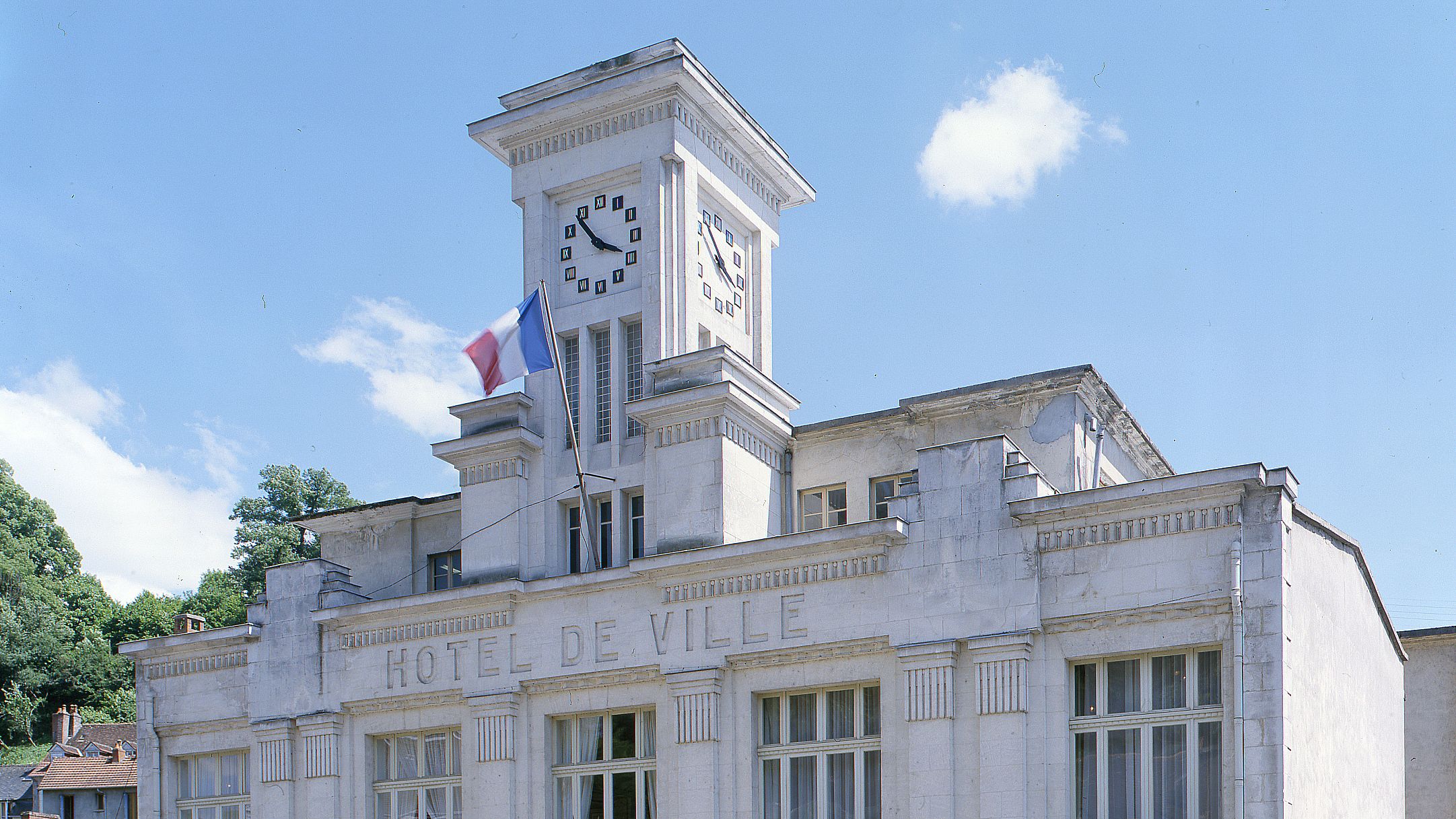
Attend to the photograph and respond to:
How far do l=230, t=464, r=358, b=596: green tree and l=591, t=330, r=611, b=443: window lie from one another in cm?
5591

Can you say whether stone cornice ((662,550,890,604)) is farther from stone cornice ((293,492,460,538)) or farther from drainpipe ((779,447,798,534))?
stone cornice ((293,492,460,538))

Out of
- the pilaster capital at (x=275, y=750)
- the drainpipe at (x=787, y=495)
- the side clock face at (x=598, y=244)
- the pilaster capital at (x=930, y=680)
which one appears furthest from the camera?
the pilaster capital at (x=275, y=750)

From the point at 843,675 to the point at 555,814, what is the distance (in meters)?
6.39

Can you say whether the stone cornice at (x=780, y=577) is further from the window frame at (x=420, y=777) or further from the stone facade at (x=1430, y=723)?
the stone facade at (x=1430, y=723)

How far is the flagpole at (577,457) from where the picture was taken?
30516 millimetres

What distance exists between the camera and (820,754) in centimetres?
2777

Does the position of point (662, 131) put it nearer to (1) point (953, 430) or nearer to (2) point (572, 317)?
(2) point (572, 317)

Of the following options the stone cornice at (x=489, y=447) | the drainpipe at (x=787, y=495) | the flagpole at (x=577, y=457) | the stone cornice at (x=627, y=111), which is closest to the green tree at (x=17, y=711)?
the stone cornice at (x=489, y=447)

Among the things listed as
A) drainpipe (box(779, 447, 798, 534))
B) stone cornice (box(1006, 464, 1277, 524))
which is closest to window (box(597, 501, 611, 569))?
drainpipe (box(779, 447, 798, 534))

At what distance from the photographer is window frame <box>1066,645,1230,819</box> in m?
24.3

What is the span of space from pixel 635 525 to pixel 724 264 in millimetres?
5976

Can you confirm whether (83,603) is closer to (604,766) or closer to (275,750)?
(275,750)

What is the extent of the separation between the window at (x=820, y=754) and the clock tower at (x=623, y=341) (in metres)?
3.50

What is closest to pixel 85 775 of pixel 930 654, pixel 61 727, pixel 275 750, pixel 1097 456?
pixel 61 727
